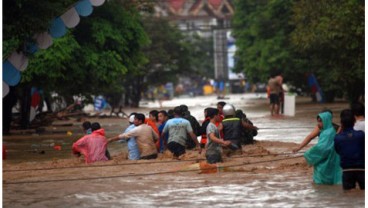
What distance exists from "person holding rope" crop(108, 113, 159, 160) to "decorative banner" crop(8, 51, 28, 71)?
12.9 feet

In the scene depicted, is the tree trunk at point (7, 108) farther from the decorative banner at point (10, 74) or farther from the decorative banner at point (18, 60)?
the decorative banner at point (10, 74)

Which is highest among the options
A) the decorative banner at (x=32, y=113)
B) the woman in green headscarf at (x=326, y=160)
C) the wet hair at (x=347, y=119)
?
the wet hair at (x=347, y=119)

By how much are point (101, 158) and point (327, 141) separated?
5818 millimetres

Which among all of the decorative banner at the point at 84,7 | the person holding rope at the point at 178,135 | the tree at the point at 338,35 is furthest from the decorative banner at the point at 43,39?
the tree at the point at 338,35

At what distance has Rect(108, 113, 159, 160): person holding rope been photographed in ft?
68.2

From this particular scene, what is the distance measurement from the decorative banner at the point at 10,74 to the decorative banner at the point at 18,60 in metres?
0.14

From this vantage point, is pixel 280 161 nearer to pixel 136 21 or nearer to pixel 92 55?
pixel 92 55

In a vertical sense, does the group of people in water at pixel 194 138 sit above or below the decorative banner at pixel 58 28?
below

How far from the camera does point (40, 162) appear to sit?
22.4 m

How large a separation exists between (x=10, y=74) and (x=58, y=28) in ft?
6.63

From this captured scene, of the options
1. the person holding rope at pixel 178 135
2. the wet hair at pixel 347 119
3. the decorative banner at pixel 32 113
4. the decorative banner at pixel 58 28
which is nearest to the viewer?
the wet hair at pixel 347 119

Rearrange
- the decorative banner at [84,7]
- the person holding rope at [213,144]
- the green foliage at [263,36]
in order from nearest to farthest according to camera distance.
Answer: the person holding rope at [213,144], the decorative banner at [84,7], the green foliage at [263,36]

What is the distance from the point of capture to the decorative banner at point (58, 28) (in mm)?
24828

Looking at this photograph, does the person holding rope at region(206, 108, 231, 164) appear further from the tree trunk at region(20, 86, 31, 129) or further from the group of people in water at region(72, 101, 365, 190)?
the tree trunk at region(20, 86, 31, 129)
